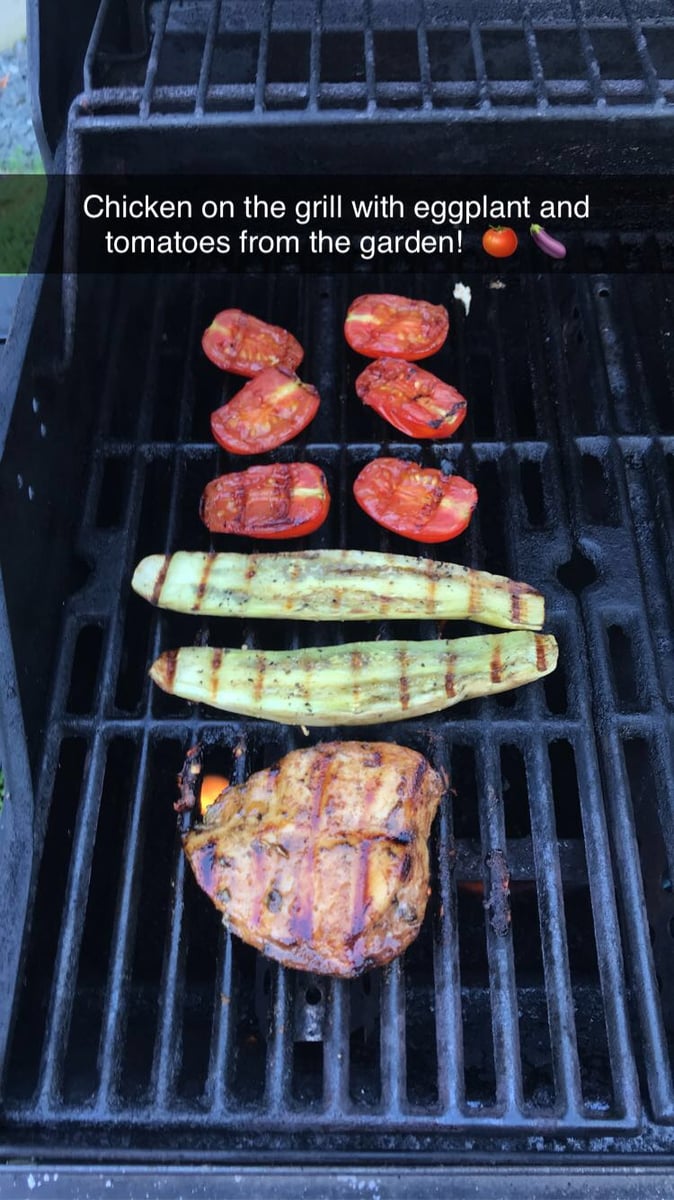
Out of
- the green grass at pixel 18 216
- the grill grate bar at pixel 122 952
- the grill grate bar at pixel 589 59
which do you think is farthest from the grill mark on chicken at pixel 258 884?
the green grass at pixel 18 216

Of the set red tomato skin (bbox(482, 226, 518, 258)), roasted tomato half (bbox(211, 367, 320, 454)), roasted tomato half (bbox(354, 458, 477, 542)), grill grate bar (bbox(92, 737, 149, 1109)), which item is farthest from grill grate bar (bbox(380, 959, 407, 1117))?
red tomato skin (bbox(482, 226, 518, 258))

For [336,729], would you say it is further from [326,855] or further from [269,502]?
[269,502]

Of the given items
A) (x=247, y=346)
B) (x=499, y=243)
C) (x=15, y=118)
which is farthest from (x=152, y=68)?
(x=15, y=118)

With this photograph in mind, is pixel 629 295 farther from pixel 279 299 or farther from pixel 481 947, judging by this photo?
pixel 481 947

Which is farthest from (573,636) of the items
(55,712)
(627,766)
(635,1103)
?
(55,712)

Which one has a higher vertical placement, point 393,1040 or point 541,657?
point 541,657

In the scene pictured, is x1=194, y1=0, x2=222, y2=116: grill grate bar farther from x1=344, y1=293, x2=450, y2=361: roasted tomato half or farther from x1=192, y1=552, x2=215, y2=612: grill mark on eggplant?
x1=192, y1=552, x2=215, y2=612: grill mark on eggplant
